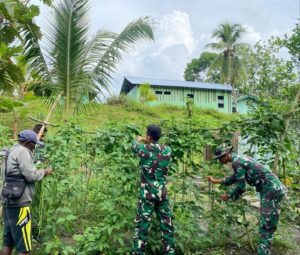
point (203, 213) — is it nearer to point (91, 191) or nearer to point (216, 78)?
point (91, 191)

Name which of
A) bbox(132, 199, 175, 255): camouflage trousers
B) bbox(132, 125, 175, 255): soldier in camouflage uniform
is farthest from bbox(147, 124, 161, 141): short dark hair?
bbox(132, 199, 175, 255): camouflage trousers

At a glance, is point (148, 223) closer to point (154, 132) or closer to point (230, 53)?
point (154, 132)

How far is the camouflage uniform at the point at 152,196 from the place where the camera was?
4.16 m

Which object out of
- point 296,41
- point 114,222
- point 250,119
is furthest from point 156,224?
point 296,41

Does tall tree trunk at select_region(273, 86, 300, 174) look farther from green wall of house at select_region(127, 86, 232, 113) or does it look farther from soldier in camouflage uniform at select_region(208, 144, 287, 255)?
green wall of house at select_region(127, 86, 232, 113)

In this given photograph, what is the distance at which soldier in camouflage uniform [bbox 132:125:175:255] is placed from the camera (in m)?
4.16

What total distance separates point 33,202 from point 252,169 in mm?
2555

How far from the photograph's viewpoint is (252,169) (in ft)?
13.7

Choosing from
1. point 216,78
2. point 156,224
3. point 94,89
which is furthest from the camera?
point 216,78

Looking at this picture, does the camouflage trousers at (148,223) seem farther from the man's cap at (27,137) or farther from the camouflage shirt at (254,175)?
the man's cap at (27,137)

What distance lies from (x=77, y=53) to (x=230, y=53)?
24.2 m

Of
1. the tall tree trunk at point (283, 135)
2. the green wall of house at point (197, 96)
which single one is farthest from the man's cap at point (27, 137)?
the green wall of house at point (197, 96)

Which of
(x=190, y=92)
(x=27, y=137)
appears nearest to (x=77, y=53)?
(x=27, y=137)

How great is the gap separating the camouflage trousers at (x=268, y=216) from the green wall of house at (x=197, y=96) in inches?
839
